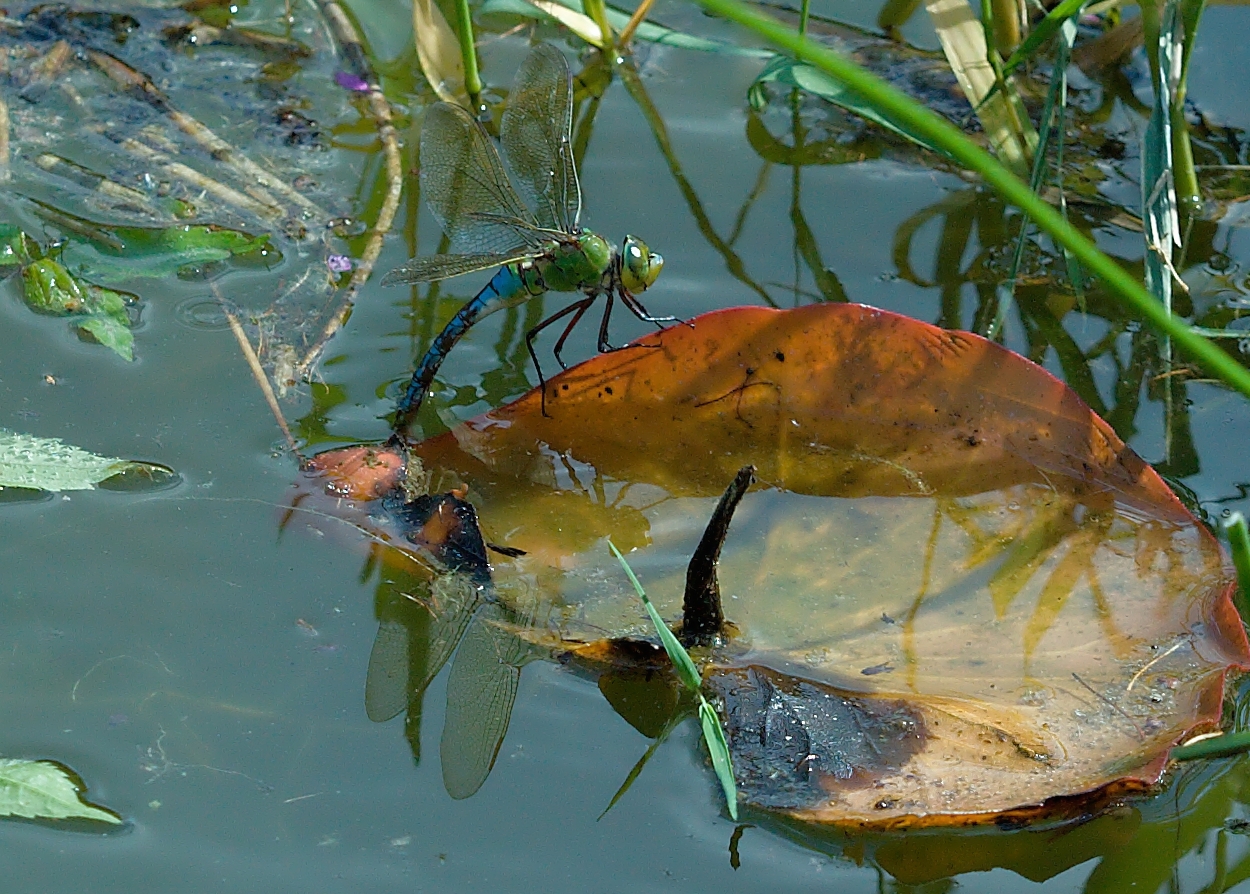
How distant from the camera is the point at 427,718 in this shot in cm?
209

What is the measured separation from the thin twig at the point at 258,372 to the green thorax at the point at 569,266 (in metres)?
0.64

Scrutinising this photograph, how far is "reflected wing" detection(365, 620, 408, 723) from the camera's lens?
2.09m

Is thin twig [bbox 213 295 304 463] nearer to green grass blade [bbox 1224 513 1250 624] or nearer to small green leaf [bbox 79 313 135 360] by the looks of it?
small green leaf [bbox 79 313 135 360]

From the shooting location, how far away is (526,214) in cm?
309

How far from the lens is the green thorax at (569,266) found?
9.49 feet

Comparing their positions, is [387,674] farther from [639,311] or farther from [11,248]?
[11,248]

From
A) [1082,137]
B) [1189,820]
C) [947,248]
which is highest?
[1082,137]

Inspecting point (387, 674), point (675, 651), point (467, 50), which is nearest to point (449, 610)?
point (387, 674)

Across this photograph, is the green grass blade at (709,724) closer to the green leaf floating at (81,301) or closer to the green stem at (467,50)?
the green leaf floating at (81,301)

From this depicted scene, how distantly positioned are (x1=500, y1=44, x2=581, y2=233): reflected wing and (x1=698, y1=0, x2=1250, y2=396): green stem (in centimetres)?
177

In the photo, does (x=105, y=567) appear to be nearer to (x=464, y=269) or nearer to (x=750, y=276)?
(x=464, y=269)

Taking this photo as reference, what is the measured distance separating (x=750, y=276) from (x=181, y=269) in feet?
4.61

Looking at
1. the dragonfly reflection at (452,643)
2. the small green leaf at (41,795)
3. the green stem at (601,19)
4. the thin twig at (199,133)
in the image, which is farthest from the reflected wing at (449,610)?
the green stem at (601,19)

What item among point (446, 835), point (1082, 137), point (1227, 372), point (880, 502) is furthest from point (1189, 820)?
point (1082, 137)
